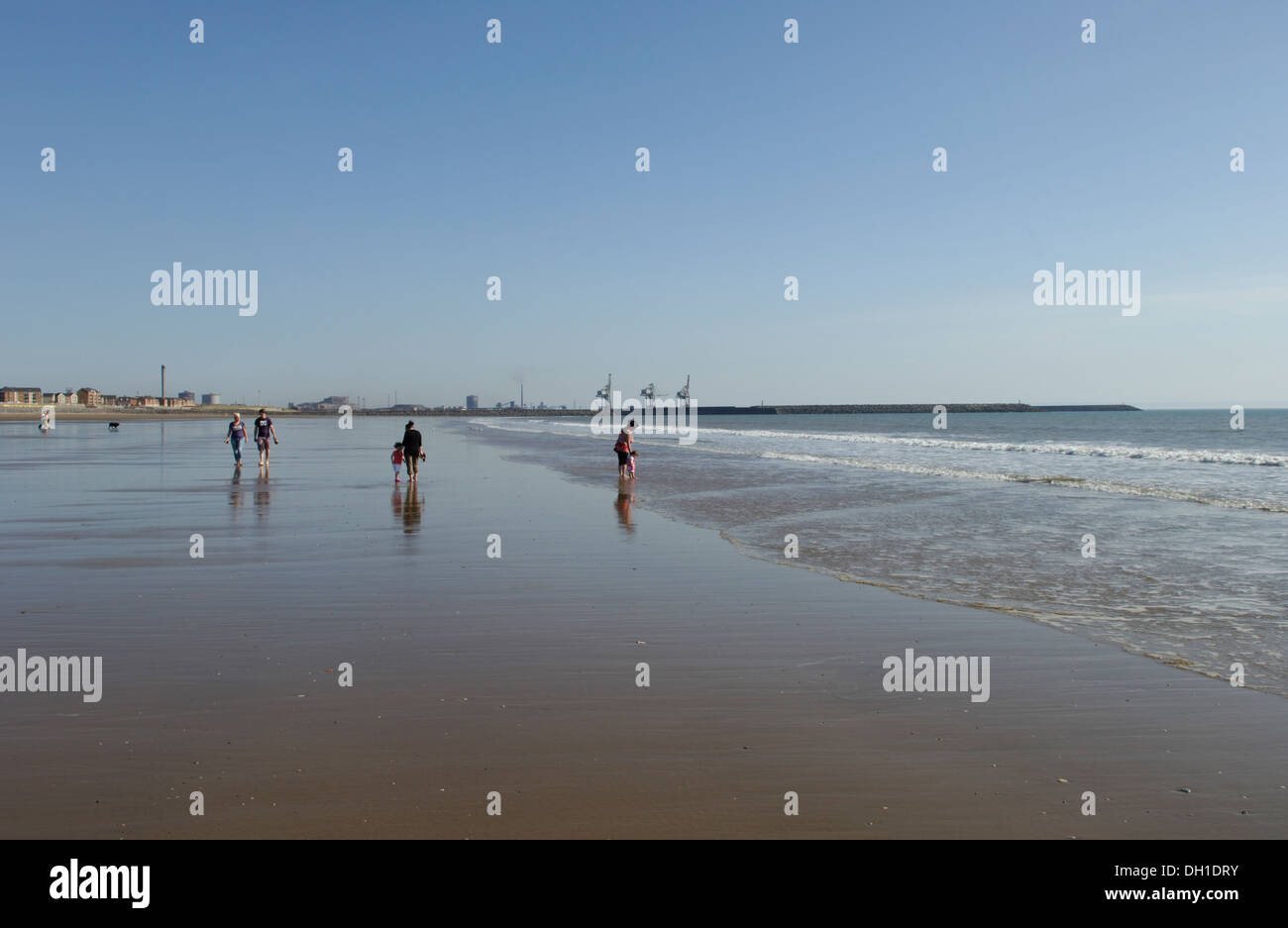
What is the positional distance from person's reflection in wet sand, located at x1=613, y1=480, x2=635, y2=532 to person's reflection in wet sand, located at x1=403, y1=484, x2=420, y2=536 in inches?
150

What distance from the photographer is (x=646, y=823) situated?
4129 millimetres

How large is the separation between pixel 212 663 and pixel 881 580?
7.50 m

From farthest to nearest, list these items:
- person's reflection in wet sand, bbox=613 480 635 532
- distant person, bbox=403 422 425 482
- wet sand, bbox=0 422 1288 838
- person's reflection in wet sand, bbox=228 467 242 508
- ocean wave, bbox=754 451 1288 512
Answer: distant person, bbox=403 422 425 482, ocean wave, bbox=754 451 1288 512, person's reflection in wet sand, bbox=228 467 242 508, person's reflection in wet sand, bbox=613 480 635 532, wet sand, bbox=0 422 1288 838

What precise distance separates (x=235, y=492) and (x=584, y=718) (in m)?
18.4

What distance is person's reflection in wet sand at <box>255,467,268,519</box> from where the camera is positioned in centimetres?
1731

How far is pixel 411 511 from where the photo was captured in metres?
17.5

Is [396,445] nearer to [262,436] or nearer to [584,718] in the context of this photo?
[262,436]
